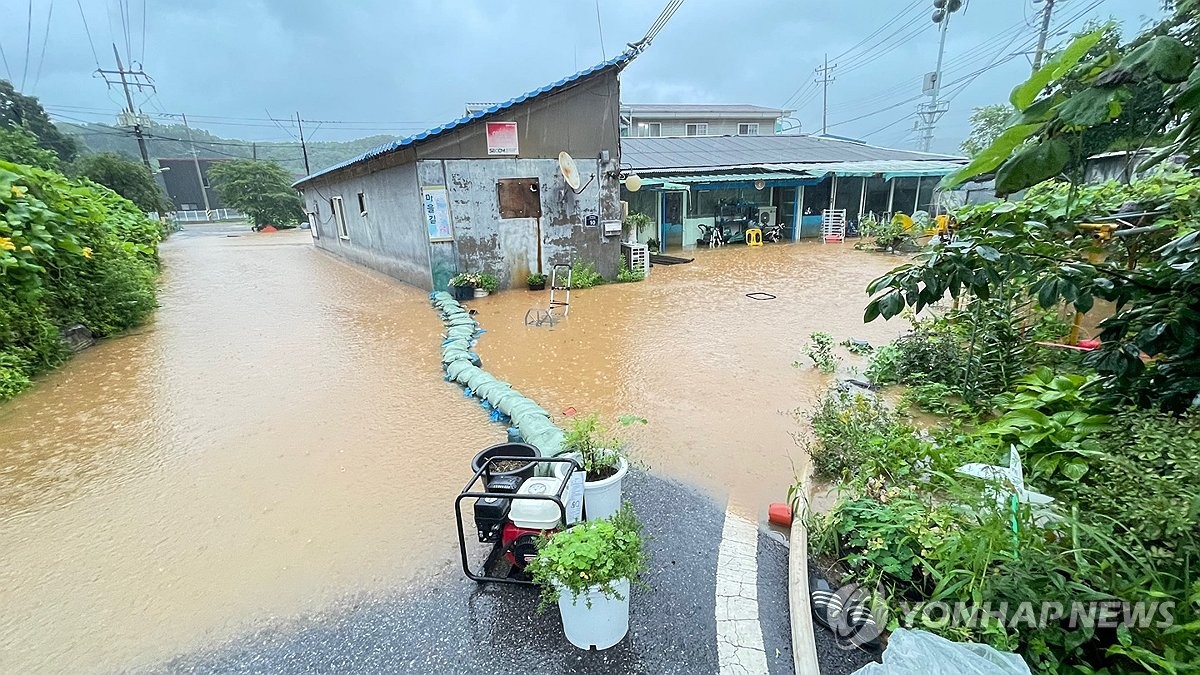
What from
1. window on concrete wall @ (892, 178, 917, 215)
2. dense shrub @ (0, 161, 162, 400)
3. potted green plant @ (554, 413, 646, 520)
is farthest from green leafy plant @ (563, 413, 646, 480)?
window on concrete wall @ (892, 178, 917, 215)

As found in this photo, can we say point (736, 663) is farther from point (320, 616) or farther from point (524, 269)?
point (524, 269)

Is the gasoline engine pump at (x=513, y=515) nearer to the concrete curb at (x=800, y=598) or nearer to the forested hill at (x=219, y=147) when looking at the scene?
the concrete curb at (x=800, y=598)

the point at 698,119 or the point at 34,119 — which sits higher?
the point at 34,119

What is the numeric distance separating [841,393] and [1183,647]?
2337 millimetres

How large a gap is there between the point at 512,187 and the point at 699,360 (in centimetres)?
512

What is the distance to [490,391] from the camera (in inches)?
171

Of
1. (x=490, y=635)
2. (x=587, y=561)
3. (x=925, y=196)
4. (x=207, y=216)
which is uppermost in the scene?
(x=207, y=216)

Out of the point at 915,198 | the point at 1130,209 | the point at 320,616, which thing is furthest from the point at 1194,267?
the point at 915,198

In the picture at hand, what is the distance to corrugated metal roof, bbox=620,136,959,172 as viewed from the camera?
1576 centimetres

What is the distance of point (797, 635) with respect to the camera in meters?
1.91

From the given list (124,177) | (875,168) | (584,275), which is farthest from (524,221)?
(124,177)

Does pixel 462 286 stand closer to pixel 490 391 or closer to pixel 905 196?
pixel 490 391

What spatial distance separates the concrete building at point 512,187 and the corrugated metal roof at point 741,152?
557cm

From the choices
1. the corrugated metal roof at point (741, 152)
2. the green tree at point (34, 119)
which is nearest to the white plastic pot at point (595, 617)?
the corrugated metal roof at point (741, 152)
